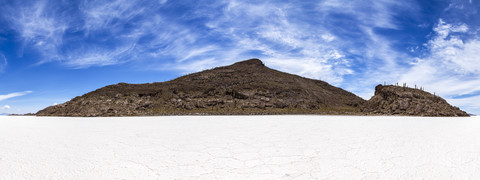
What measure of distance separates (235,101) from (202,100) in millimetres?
4212

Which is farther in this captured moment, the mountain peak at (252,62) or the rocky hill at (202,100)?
the mountain peak at (252,62)

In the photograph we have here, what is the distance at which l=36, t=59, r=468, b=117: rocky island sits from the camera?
85.4ft

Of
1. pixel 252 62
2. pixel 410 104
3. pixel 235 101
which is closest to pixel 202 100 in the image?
pixel 235 101

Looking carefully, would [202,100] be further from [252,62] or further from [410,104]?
[410,104]

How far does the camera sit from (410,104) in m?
25.4

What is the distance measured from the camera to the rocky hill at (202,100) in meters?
28.8

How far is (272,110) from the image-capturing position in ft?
94.9

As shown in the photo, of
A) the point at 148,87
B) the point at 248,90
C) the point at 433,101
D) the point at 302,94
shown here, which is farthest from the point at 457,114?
the point at 148,87
